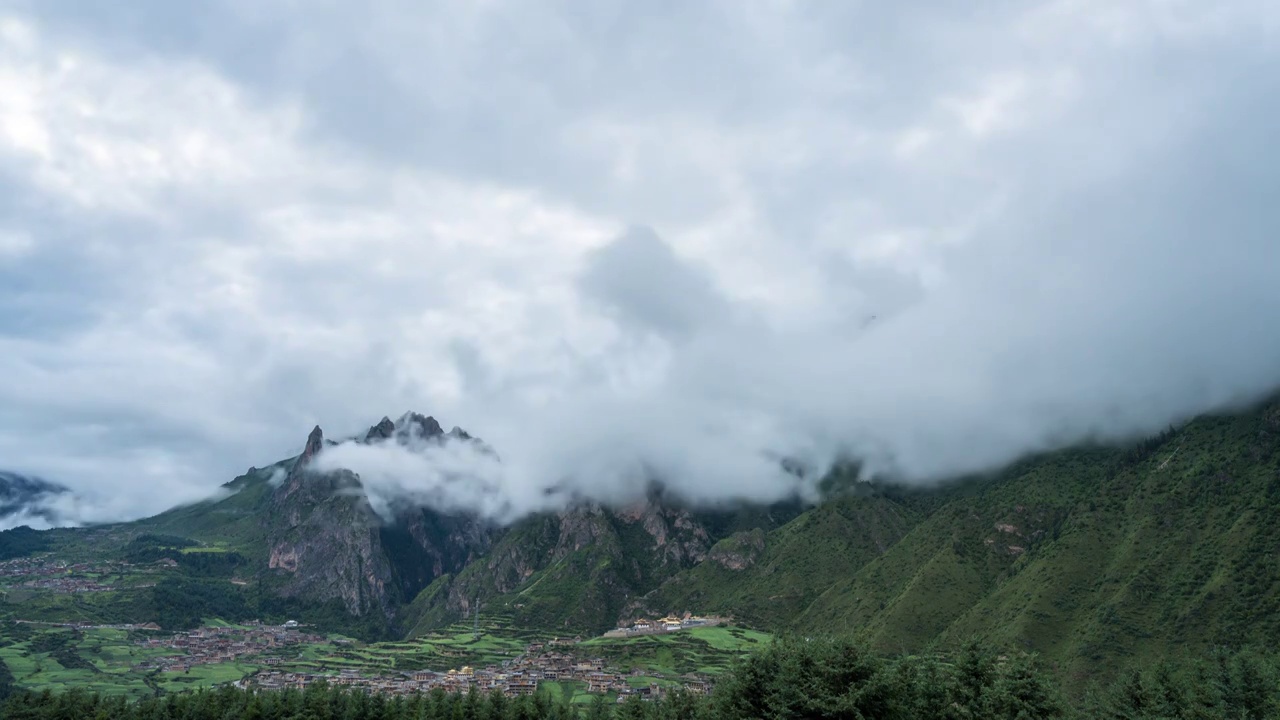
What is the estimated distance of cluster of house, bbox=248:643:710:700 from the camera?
154 m

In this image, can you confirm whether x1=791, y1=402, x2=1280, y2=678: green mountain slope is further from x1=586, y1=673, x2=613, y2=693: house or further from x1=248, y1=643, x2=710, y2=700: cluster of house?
x1=586, y1=673, x2=613, y2=693: house

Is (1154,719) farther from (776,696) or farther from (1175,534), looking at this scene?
(1175,534)

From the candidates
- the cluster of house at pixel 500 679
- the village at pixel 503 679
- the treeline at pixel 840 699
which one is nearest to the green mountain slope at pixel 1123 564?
the treeline at pixel 840 699

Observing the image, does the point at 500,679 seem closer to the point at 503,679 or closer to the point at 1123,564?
the point at 503,679

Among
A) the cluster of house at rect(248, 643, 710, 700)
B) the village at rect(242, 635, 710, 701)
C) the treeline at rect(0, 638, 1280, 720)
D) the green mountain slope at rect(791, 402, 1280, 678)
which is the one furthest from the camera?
the cluster of house at rect(248, 643, 710, 700)

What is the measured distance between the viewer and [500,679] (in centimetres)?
16962

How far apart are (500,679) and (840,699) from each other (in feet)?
502

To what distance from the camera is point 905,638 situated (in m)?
158

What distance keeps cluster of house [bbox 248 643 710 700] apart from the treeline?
66.5 m

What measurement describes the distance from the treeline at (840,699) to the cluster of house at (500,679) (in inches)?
2619

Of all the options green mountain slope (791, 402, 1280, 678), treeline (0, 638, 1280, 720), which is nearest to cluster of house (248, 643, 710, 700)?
green mountain slope (791, 402, 1280, 678)

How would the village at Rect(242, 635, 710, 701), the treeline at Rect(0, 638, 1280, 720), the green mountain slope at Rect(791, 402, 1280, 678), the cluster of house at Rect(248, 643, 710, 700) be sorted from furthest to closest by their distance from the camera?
the cluster of house at Rect(248, 643, 710, 700) → the village at Rect(242, 635, 710, 701) → the green mountain slope at Rect(791, 402, 1280, 678) → the treeline at Rect(0, 638, 1280, 720)

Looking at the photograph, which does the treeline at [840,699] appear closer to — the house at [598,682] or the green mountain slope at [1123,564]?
the green mountain slope at [1123,564]

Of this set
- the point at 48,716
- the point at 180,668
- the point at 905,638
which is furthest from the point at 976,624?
the point at 180,668
